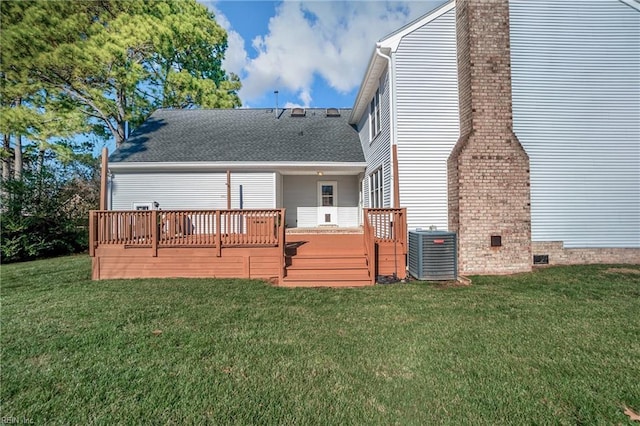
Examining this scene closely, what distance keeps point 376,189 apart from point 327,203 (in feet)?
11.1

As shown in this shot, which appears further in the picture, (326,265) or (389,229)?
(389,229)

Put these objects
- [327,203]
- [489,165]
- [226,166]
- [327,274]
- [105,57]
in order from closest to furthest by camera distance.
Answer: [327,274] < [489,165] < [226,166] < [327,203] < [105,57]

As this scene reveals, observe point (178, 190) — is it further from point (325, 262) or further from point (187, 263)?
point (325, 262)

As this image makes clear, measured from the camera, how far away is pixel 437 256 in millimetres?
5922

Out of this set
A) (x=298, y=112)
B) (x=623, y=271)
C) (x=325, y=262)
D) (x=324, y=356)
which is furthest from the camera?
(x=298, y=112)

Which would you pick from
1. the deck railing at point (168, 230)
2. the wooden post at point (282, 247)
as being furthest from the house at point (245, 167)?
the wooden post at point (282, 247)

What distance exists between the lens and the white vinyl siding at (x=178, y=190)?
33.7 feet

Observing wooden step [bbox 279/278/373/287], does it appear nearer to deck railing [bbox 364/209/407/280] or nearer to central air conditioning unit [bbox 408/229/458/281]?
deck railing [bbox 364/209/407/280]

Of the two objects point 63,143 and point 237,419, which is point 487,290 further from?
point 63,143

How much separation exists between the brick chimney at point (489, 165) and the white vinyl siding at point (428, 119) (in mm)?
503

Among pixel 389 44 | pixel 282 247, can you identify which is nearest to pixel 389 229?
pixel 282 247

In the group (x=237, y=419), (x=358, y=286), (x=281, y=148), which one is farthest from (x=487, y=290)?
(x=281, y=148)

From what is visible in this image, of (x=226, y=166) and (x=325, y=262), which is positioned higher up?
(x=226, y=166)

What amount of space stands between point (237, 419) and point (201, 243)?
4906 millimetres
